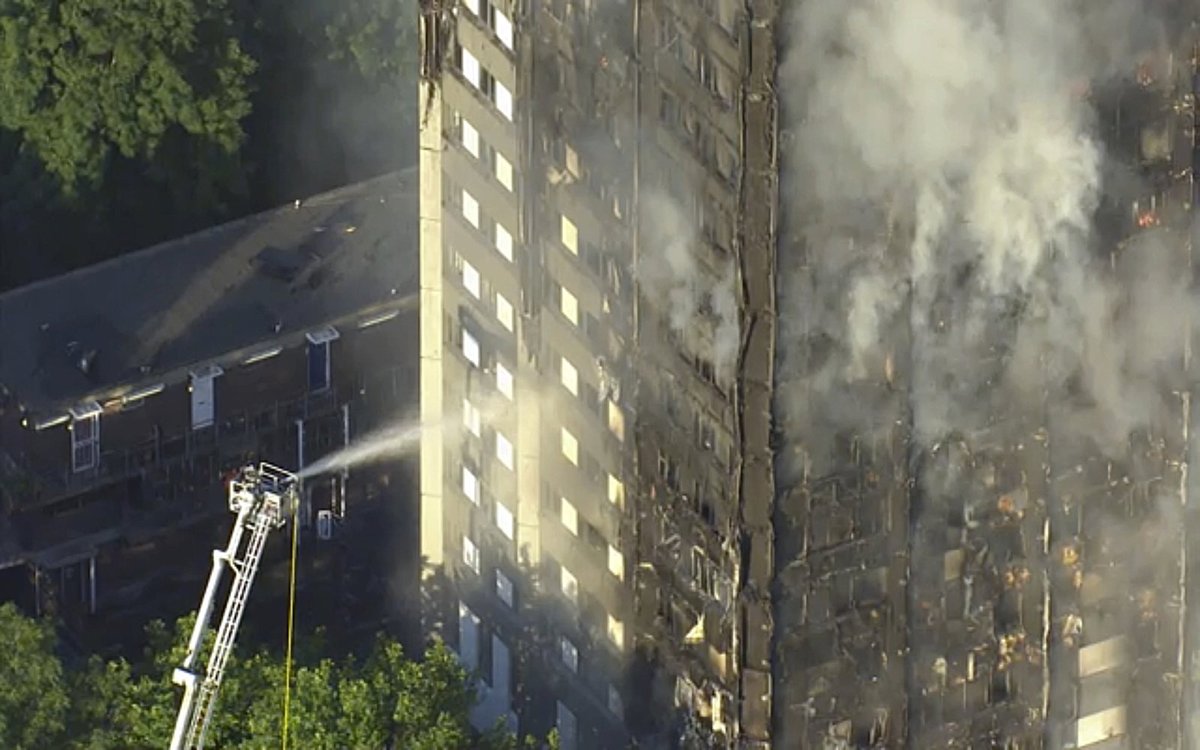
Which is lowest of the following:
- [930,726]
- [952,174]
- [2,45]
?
[930,726]

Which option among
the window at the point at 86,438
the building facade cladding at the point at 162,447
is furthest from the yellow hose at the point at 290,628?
the window at the point at 86,438

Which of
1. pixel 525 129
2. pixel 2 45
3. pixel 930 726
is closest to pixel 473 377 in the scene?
pixel 525 129

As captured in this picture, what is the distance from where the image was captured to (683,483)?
115000mm

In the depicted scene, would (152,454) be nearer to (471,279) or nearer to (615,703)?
(471,279)

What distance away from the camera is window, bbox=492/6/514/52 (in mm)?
119688

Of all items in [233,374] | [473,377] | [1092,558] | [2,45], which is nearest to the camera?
[1092,558]

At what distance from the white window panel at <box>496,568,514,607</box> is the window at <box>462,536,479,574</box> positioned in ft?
3.42

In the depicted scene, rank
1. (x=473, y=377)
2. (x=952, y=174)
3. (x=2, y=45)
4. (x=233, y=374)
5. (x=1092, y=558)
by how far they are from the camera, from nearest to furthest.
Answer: (x=952, y=174), (x=1092, y=558), (x=473, y=377), (x=233, y=374), (x=2, y=45)

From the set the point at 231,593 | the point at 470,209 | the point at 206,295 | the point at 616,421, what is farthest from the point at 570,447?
the point at 206,295

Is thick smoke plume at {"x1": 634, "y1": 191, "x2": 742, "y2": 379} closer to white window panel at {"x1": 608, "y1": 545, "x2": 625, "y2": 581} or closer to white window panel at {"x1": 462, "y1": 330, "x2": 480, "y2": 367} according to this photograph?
white window panel at {"x1": 608, "y1": 545, "x2": 625, "y2": 581}

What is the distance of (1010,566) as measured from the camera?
11556 cm

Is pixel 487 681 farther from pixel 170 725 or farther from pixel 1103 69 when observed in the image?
pixel 1103 69

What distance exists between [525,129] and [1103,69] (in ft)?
51.3

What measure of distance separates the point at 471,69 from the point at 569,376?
7.85m
